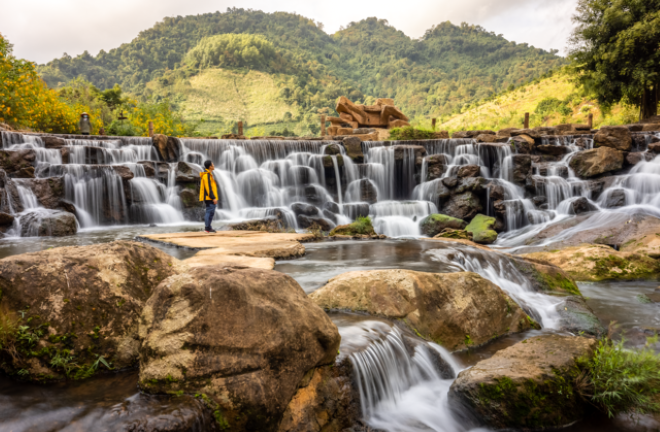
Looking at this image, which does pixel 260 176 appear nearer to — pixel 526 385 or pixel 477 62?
pixel 526 385

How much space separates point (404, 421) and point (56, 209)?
37.6 ft

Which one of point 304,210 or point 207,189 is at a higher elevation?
point 207,189

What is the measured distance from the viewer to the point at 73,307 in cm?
268

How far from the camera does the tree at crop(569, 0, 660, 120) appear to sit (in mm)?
19219

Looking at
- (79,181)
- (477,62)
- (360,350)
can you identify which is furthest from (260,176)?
(477,62)

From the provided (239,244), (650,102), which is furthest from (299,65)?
(239,244)

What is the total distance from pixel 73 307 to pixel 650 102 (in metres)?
27.5

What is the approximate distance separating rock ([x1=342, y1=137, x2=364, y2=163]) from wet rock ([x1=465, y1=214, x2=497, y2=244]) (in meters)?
5.64

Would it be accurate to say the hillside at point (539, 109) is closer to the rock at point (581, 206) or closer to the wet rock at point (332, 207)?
the rock at point (581, 206)

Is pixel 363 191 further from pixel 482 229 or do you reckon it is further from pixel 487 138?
pixel 487 138

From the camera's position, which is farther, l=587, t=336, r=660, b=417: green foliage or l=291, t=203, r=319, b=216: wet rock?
l=291, t=203, r=319, b=216: wet rock

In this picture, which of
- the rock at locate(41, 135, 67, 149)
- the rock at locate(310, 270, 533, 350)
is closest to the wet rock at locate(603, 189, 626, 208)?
the rock at locate(310, 270, 533, 350)

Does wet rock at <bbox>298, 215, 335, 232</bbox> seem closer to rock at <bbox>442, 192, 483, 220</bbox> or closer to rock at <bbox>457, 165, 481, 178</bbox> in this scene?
rock at <bbox>442, 192, 483, 220</bbox>

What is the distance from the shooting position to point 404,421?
3051 millimetres
